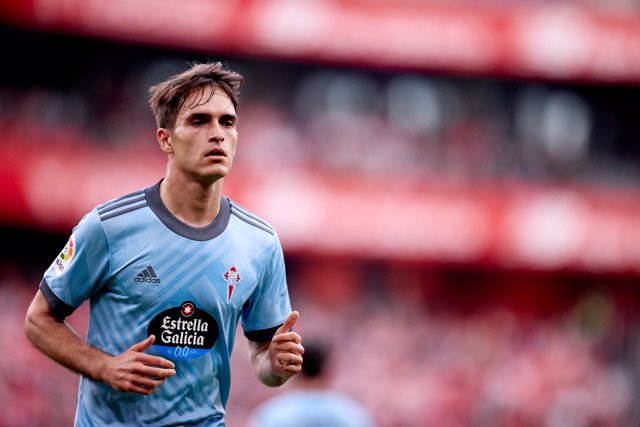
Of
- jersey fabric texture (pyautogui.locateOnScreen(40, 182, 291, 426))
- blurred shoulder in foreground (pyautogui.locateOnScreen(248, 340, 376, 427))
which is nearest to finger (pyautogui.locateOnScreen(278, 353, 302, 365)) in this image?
jersey fabric texture (pyautogui.locateOnScreen(40, 182, 291, 426))

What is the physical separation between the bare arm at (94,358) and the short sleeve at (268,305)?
0.62 metres

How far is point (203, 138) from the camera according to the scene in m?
3.64

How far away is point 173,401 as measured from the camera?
3.57 meters

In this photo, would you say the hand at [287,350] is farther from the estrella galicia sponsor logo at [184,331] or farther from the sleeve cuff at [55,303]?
the sleeve cuff at [55,303]

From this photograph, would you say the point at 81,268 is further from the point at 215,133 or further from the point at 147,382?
the point at 215,133

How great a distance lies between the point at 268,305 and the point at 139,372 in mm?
780

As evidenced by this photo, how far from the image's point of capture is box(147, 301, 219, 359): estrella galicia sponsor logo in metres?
3.56

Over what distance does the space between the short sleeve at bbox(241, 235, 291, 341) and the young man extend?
98 millimetres

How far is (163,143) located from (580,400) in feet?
42.0

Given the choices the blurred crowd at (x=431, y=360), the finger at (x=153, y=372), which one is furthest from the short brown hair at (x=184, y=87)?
the blurred crowd at (x=431, y=360)

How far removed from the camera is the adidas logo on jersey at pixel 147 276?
11.7 ft

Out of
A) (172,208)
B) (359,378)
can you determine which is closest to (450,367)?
(359,378)

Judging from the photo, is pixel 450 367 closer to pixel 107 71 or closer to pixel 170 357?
pixel 107 71

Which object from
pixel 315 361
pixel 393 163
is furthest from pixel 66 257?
pixel 393 163
